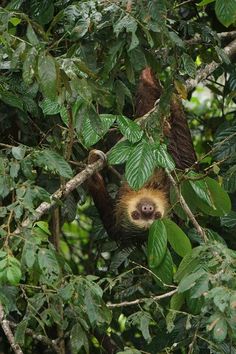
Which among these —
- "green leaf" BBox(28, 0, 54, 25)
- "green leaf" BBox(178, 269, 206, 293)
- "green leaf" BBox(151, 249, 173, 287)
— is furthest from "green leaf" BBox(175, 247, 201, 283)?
"green leaf" BBox(28, 0, 54, 25)

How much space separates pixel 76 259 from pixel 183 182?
7.86 feet

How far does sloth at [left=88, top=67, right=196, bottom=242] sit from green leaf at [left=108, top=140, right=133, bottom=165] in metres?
1.16

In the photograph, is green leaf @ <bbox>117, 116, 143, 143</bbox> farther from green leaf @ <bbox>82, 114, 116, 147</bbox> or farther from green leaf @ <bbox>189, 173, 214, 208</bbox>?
green leaf @ <bbox>189, 173, 214, 208</bbox>

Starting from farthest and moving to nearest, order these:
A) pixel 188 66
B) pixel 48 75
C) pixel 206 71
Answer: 1. pixel 206 71
2. pixel 188 66
3. pixel 48 75

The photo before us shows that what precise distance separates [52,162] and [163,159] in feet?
1.50

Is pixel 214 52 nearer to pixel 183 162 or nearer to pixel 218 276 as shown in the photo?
pixel 183 162

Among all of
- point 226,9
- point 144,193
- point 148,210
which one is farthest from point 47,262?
point 144,193

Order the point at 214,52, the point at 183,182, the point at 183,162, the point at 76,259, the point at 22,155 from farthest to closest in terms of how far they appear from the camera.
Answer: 1. the point at 76,259
2. the point at 183,162
3. the point at 214,52
4. the point at 183,182
5. the point at 22,155

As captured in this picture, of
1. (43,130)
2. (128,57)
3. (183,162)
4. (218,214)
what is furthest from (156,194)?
(128,57)

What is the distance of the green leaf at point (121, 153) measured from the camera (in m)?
3.39

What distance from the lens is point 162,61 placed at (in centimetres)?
377

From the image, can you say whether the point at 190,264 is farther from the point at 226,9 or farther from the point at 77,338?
the point at 226,9

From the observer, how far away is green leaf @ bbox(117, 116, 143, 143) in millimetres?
3344

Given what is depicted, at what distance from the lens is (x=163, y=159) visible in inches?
131
